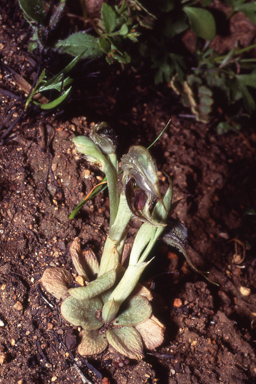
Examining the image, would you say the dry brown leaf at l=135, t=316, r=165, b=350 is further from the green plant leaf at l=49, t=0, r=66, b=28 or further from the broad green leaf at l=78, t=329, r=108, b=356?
the green plant leaf at l=49, t=0, r=66, b=28

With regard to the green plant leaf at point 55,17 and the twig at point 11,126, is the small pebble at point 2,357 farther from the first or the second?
the green plant leaf at point 55,17

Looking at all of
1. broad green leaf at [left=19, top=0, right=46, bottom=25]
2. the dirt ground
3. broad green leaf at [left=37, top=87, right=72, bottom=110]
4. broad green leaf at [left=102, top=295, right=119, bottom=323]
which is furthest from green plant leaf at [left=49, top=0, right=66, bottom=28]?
broad green leaf at [left=102, top=295, right=119, bottom=323]

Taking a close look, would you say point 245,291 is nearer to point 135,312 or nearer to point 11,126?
point 135,312

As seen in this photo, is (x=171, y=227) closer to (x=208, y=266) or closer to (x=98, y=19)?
(x=208, y=266)

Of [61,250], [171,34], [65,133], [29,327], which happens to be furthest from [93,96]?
[29,327]

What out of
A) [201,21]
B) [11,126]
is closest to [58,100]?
[11,126]

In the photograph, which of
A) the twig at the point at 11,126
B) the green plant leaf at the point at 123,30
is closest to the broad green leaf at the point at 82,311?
the twig at the point at 11,126
